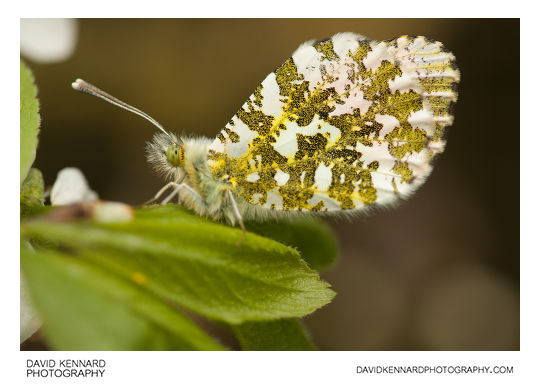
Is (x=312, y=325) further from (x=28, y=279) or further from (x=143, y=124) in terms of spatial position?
(x=28, y=279)

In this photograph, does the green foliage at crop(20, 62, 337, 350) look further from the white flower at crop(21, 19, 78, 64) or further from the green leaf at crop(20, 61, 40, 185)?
the white flower at crop(21, 19, 78, 64)

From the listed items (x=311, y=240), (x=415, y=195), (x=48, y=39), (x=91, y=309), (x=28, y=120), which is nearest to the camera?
(x=91, y=309)

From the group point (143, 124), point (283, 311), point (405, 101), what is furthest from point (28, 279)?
point (143, 124)

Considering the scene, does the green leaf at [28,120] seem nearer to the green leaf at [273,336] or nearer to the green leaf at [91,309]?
the green leaf at [91,309]

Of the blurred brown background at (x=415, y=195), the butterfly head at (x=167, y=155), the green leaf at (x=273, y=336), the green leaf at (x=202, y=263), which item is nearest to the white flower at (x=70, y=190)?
the butterfly head at (x=167, y=155)

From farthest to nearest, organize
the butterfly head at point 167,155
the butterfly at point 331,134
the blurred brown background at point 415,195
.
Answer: the blurred brown background at point 415,195 < the butterfly head at point 167,155 < the butterfly at point 331,134

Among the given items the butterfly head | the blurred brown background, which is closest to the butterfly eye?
the butterfly head

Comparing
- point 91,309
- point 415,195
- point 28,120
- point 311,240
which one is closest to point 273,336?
point 311,240

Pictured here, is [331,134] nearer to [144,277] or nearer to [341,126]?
[341,126]
